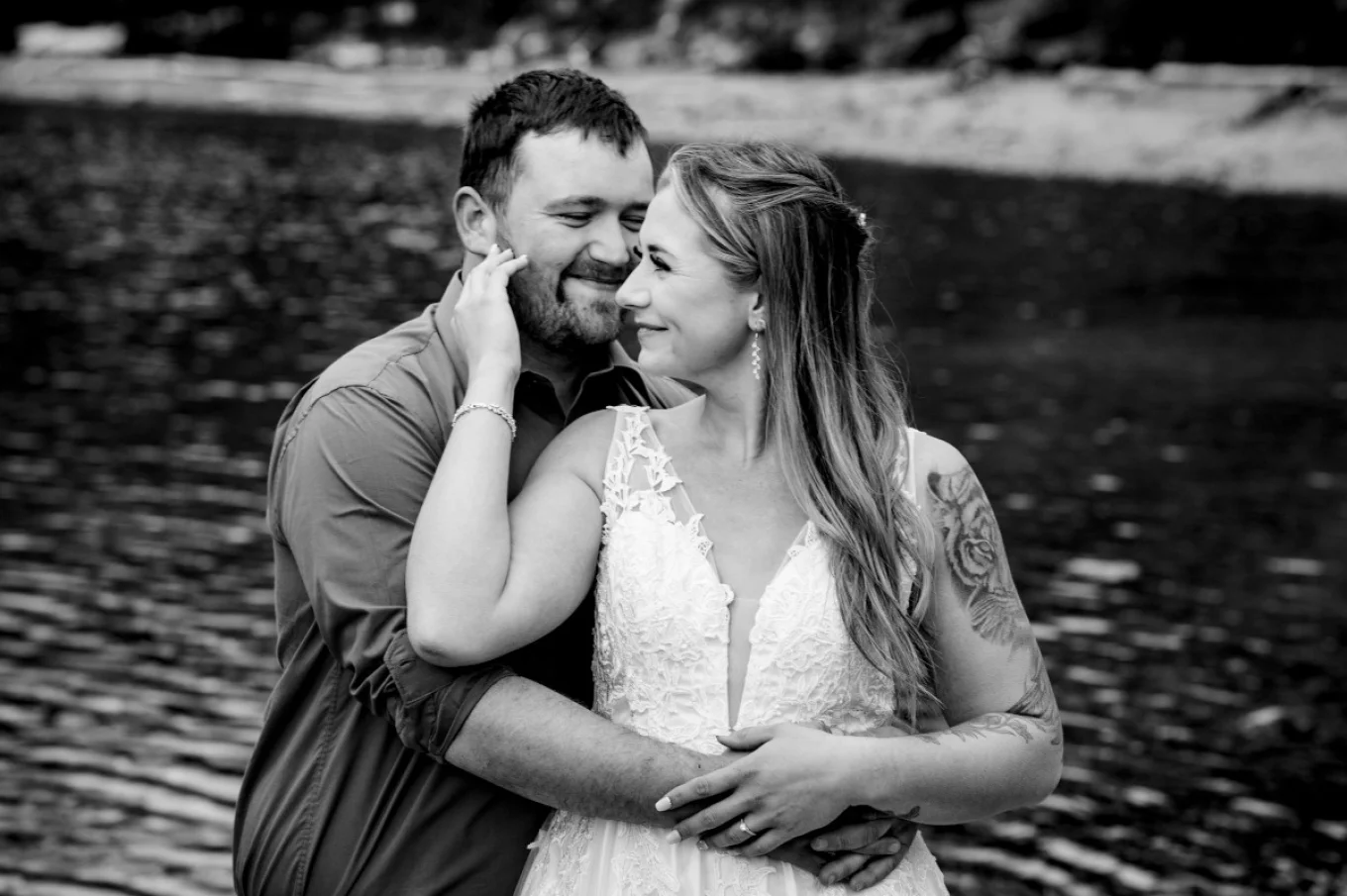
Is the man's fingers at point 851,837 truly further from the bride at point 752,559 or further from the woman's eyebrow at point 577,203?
the woman's eyebrow at point 577,203

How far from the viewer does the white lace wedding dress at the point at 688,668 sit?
331 centimetres

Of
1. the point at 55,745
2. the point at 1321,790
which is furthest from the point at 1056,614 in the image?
the point at 55,745

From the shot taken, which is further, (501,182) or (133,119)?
(133,119)

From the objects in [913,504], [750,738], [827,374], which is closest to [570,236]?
[827,374]

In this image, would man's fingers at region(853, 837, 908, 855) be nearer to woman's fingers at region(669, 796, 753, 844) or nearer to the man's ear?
woman's fingers at region(669, 796, 753, 844)

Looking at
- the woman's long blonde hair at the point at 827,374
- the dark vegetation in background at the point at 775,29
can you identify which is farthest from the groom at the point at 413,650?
the dark vegetation in background at the point at 775,29

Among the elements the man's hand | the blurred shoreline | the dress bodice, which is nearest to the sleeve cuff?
the dress bodice

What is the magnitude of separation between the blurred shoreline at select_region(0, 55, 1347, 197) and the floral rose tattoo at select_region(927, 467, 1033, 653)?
36.9 m

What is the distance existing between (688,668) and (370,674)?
0.62 m

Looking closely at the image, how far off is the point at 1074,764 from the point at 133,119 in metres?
46.2

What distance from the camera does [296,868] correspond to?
351cm

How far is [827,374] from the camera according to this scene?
3.47 meters

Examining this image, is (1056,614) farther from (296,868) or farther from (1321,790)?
(296,868)

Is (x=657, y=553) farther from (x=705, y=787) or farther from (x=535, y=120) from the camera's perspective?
(x=535, y=120)
